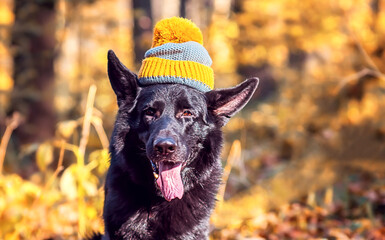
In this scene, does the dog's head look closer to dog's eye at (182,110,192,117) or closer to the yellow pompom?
dog's eye at (182,110,192,117)

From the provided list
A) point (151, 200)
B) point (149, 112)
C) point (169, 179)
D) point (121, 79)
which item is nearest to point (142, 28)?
point (121, 79)

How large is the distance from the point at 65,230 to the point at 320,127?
438cm

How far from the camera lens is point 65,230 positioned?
4.57 meters

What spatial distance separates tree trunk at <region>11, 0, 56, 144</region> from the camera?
718 cm

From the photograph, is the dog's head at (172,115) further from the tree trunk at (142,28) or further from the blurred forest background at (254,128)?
the tree trunk at (142,28)

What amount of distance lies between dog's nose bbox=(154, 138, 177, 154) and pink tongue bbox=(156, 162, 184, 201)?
0.19 metres

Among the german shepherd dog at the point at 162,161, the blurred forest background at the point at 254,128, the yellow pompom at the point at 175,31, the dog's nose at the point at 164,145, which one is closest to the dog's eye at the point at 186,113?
the german shepherd dog at the point at 162,161

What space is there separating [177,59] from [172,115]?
0.39 metres

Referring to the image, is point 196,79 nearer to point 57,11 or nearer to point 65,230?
point 65,230

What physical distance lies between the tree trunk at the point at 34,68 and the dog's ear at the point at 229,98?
210 inches

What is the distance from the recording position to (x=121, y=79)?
109 inches

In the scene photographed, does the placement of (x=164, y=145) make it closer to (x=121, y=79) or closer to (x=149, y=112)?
(x=149, y=112)

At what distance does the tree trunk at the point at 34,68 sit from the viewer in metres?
7.18

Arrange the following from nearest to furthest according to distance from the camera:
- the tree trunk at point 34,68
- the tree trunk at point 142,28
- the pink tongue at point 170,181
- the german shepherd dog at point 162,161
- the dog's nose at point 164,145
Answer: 1. the dog's nose at point 164,145
2. the pink tongue at point 170,181
3. the german shepherd dog at point 162,161
4. the tree trunk at point 34,68
5. the tree trunk at point 142,28
